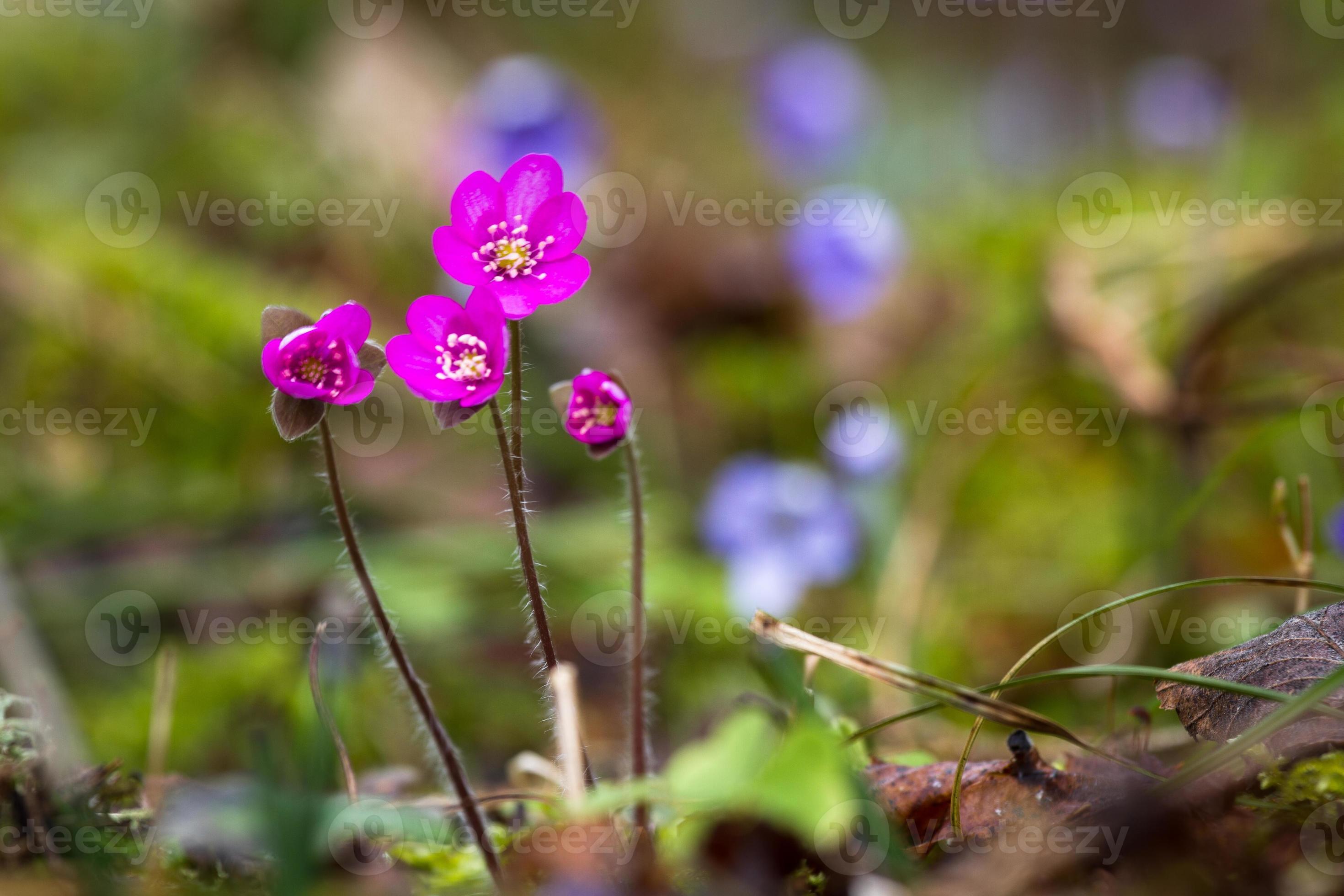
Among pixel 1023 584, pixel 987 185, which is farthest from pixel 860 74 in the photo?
pixel 1023 584

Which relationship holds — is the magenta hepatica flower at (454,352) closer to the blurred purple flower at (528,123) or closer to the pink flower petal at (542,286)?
the pink flower petal at (542,286)

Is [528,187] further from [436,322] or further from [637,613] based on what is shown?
[637,613]

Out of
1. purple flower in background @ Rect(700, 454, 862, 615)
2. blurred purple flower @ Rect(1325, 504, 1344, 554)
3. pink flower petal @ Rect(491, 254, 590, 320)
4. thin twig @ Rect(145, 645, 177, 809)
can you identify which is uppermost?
pink flower petal @ Rect(491, 254, 590, 320)

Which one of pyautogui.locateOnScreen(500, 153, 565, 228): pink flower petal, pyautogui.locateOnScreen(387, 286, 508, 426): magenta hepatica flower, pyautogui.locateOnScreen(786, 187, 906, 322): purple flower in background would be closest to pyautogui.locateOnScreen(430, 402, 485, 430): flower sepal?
pyautogui.locateOnScreen(387, 286, 508, 426): magenta hepatica flower

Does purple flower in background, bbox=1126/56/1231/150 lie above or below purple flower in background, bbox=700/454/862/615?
above

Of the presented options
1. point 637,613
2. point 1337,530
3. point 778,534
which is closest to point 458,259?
point 637,613

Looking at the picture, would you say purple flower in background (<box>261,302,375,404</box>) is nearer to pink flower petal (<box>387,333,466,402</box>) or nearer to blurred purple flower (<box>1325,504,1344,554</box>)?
pink flower petal (<box>387,333,466,402</box>)
